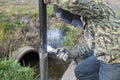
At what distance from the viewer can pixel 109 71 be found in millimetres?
2604

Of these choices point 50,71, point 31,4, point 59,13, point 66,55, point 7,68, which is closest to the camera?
point 59,13

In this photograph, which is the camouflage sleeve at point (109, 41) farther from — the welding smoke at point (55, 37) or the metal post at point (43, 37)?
the welding smoke at point (55, 37)

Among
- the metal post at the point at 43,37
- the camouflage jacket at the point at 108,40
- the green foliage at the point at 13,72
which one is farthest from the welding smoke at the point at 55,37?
the camouflage jacket at the point at 108,40

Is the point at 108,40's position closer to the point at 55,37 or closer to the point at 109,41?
the point at 109,41

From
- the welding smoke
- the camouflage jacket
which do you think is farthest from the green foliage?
the camouflage jacket

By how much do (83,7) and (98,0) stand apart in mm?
126

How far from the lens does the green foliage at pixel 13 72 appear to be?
Result: 13.8 feet

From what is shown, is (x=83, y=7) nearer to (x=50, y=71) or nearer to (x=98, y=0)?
(x=98, y=0)

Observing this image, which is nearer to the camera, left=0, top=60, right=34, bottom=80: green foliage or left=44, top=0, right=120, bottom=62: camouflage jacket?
left=44, top=0, right=120, bottom=62: camouflage jacket

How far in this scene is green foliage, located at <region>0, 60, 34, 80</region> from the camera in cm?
422

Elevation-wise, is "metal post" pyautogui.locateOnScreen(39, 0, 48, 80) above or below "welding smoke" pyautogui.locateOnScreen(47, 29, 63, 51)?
above

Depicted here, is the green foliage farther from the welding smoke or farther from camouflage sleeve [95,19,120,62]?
camouflage sleeve [95,19,120,62]

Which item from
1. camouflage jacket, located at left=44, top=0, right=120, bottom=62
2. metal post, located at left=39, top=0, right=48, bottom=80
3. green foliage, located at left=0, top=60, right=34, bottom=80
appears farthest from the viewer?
green foliage, located at left=0, top=60, right=34, bottom=80

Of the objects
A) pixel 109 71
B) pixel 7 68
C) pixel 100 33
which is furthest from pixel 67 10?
pixel 7 68
